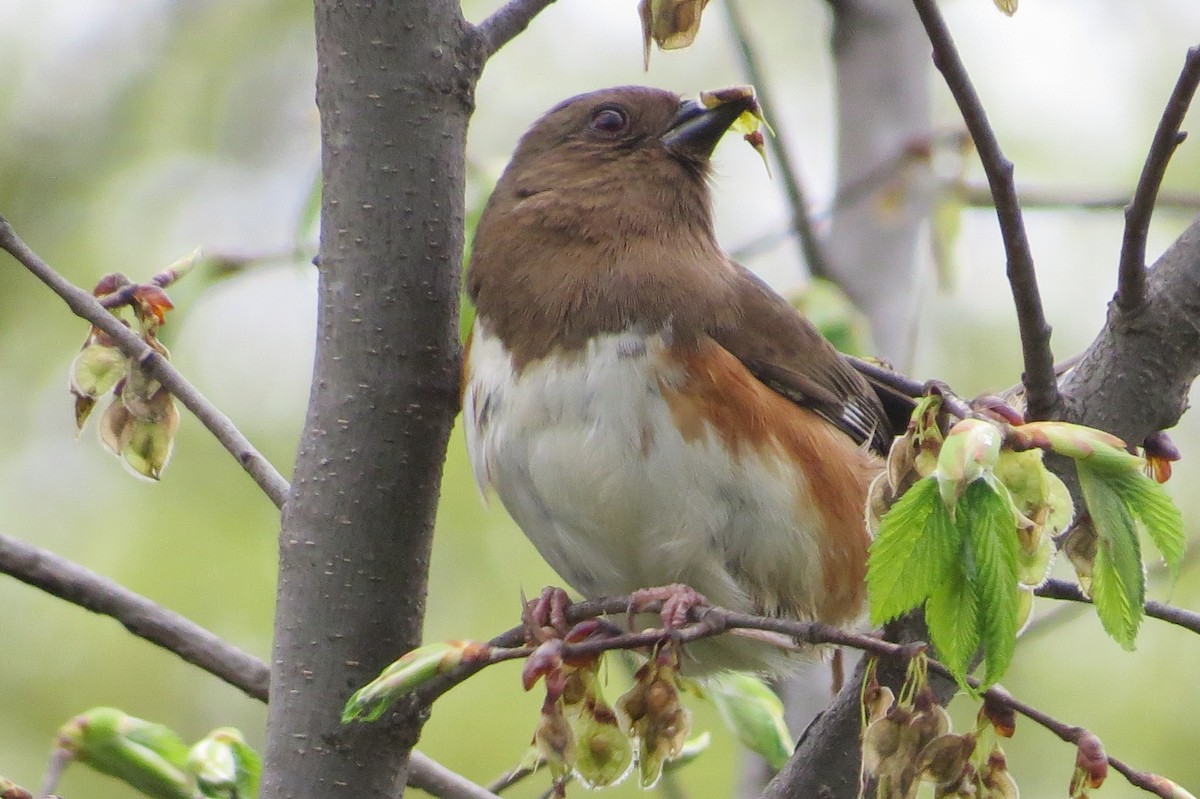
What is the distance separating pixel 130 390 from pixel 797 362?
133 cm

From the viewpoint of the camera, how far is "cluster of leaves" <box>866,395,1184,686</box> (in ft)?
4.81

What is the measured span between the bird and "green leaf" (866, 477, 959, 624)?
101 centimetres

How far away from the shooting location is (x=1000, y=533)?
1465 millimetres

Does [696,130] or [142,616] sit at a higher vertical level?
[696,130]

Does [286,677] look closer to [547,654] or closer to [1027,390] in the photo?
[547,654]

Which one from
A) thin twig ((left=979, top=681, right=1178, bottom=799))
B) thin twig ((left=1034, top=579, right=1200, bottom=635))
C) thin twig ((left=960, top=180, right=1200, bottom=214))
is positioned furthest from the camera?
thin twig ((left=960, top=180, right=1200, bottom=214))

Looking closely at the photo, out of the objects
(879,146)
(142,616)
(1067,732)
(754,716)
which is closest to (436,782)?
(142,616)

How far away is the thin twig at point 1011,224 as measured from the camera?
169 centimetres

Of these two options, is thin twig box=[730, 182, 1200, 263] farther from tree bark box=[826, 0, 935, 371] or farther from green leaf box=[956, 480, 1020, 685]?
green leaf box=[956, 480, 1020, 685]

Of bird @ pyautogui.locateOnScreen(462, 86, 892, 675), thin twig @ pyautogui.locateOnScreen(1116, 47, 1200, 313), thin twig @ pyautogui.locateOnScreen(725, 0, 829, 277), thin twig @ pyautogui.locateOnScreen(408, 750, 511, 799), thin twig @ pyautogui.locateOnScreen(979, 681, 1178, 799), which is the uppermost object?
thin twig @ pyautogui.locateOnScreen(725, 0, 829, 277)

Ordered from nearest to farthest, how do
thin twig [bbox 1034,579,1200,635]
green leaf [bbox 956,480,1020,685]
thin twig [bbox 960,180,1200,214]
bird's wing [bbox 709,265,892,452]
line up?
green leaf [bbox 956,480,1020,685]
thin twig [bbox 1034,579,1200,635]
bird's wing [bbox 709,265,892,452]
thin twig [bbox 960,180,1200,214]

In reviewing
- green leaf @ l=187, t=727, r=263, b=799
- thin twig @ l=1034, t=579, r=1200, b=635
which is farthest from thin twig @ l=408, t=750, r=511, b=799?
thin twig @ l=1034, t=579, r=1200, b=635

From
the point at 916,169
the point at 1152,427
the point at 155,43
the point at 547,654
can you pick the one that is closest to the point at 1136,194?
the point at 1152,427

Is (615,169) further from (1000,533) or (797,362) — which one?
(1000,533)
